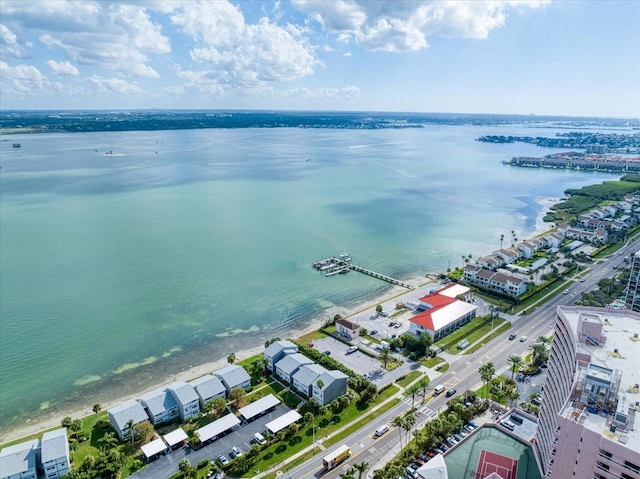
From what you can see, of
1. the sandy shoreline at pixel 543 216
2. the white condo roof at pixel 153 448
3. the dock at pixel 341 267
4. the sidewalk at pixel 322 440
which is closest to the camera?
the sidewalk at pixel 322 440

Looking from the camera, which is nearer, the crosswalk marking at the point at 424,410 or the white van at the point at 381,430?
the white van at the point at 381,430

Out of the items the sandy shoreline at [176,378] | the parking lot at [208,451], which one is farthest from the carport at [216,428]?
the sandy shoreline at [176,378]

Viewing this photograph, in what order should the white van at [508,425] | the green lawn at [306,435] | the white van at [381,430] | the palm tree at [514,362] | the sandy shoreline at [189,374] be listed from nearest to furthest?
the white van at [508,425], the green lawn at [306,435], the white van at [381,430], the sandy shoreline at [189,374], the palm tree at [514,362]

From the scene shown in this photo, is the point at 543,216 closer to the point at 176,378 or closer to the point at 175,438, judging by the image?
the point at 176,378

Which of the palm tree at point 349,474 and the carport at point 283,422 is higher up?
the palm tree at point 349,474

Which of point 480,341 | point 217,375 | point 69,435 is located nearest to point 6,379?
point 69,435

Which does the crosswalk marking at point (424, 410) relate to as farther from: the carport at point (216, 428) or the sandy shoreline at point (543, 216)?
the sandy shoreline at point (543, 216)

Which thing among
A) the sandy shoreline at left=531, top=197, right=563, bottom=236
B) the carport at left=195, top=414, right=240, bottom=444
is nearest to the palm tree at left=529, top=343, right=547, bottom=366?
the carport at left=195, top=414, right=240, bottom=444

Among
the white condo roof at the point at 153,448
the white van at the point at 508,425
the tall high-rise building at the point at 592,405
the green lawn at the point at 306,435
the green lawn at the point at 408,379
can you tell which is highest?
the tall high-rise building at the point at 592,405
